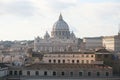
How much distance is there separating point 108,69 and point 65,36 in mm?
119624

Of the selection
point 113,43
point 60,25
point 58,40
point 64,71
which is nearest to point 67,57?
point 64,71

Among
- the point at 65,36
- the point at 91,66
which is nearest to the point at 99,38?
the point at 65,36

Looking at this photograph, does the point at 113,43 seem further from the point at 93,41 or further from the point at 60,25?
the point at 93,41

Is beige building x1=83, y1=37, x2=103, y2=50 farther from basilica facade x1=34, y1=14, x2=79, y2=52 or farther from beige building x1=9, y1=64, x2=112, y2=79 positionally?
beige building x1=9, y1=64, x2=112, y2=79

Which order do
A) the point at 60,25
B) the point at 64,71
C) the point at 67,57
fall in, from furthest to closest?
the point at 60,25 → the point at 67,57 → the point at 64,71

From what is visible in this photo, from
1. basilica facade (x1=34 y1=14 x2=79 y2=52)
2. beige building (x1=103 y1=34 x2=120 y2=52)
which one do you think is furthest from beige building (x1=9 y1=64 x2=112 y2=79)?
basilica facade (x1=34 y1=14 x2=79 y2=52)

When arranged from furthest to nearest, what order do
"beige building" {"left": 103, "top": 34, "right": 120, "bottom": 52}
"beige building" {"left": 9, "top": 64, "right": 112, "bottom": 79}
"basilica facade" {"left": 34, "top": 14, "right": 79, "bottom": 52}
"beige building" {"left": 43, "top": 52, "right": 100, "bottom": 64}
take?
"basilica facade" {"left": 34, "top": 14, "right": 79, "bottom": 52} < "beige building" {"left": 103, "top": 34, "right": 120, "bottom": 52} < "beige building" {"left": 43, "top": 52, "right": 100, "bottom": 64} < "beige building" {"left": 9, "top": 64, "right": 112, "bottom": 79}

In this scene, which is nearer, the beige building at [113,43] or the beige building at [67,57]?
the beige building at [67,57]

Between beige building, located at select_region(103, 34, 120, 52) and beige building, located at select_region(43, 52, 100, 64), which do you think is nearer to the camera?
beige building, located at select_region(43, 52, 100, 64)

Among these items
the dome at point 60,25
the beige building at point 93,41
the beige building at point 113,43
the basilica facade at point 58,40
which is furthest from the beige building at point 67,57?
the beige building at point 93,41

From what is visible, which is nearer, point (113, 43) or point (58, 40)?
point (113, 43)

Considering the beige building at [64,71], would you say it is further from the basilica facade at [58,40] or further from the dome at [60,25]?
the dome at [60,25]

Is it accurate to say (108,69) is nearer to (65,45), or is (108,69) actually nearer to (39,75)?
(39,75)

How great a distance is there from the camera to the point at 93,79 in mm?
54844
